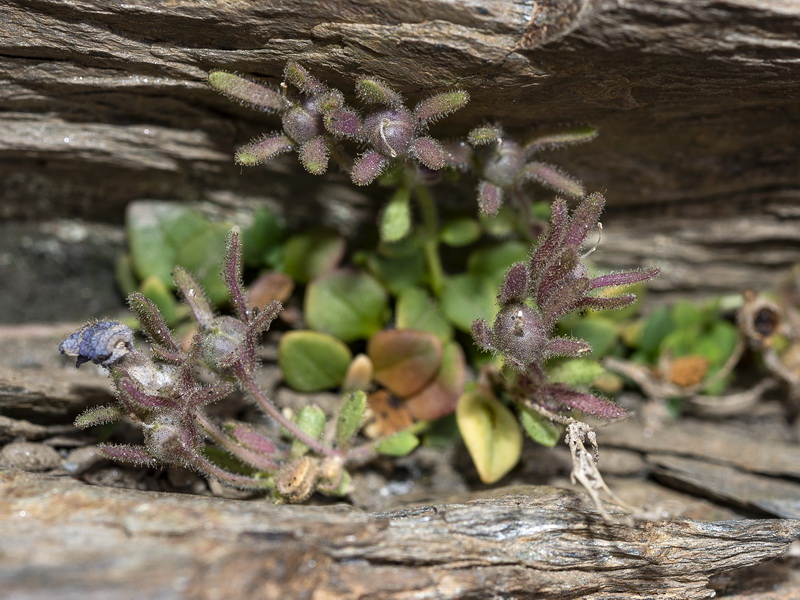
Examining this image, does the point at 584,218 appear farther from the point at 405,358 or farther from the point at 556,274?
the point at 405,358

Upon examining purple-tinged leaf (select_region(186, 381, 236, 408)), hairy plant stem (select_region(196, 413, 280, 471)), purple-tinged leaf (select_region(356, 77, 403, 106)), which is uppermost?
purple-tinged leaf (select_region(356, 77, 403, 106))

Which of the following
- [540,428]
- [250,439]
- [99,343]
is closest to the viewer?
[99,343]

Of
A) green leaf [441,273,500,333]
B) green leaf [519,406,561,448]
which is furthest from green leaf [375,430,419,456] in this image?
green leaf [441,273,500,333]

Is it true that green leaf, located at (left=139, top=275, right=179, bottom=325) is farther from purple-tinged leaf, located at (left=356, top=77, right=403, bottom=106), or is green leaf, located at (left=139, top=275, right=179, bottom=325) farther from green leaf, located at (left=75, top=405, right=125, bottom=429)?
purple-tinged leaf, located at (left=356, top=77, right=403, bottom=106)

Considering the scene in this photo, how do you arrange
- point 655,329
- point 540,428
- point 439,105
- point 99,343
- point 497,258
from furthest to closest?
point 655,329, point 497,258, point 540,428, point 439,105, point 99,343

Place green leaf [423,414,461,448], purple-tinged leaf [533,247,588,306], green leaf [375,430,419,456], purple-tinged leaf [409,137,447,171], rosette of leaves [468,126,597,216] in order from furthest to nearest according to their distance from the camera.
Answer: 1. green leaf [423,414,461,448]
2. green leaf [375,430,419,456]
3. rosette of leaves [468,126,597,216]
4. purple-tinged leaf [409,137,447,171]
5. purple-tinged leaf [533,247,588,306]

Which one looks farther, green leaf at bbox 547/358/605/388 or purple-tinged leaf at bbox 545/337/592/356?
green leaf at bbox 547/358/605/388

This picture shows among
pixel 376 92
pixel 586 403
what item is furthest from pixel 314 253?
Result: pixel 586 403
